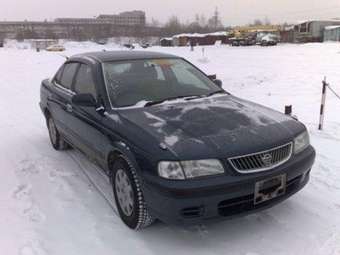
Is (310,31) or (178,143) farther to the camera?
(310,31)

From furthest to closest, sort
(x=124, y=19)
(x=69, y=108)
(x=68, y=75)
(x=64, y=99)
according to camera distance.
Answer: (x=124, y=19) < (x=68, y=75) < (x=64, y=99) < (x=69, y=108)

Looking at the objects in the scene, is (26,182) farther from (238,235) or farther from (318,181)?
(318,181)

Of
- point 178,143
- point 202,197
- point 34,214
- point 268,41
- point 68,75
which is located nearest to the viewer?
point 202,197

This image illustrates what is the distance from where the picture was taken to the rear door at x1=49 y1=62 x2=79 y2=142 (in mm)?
5184

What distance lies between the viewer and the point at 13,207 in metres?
4.18

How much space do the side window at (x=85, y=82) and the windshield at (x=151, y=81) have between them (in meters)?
0.22

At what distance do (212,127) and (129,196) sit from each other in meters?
1.00

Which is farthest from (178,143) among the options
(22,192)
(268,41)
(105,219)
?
(268,41)

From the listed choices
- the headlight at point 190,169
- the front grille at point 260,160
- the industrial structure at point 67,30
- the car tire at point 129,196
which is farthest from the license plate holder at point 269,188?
the industrial structure at point 67,30

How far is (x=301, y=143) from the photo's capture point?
3.73m

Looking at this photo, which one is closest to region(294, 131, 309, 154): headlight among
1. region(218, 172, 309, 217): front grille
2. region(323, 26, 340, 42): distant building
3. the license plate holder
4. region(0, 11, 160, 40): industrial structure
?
the license plate holder

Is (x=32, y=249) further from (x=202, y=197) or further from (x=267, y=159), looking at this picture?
(x=267, y=159)

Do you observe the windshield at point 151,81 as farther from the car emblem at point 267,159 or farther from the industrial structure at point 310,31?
the industrial structure at point 310,31

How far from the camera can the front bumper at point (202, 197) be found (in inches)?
120
